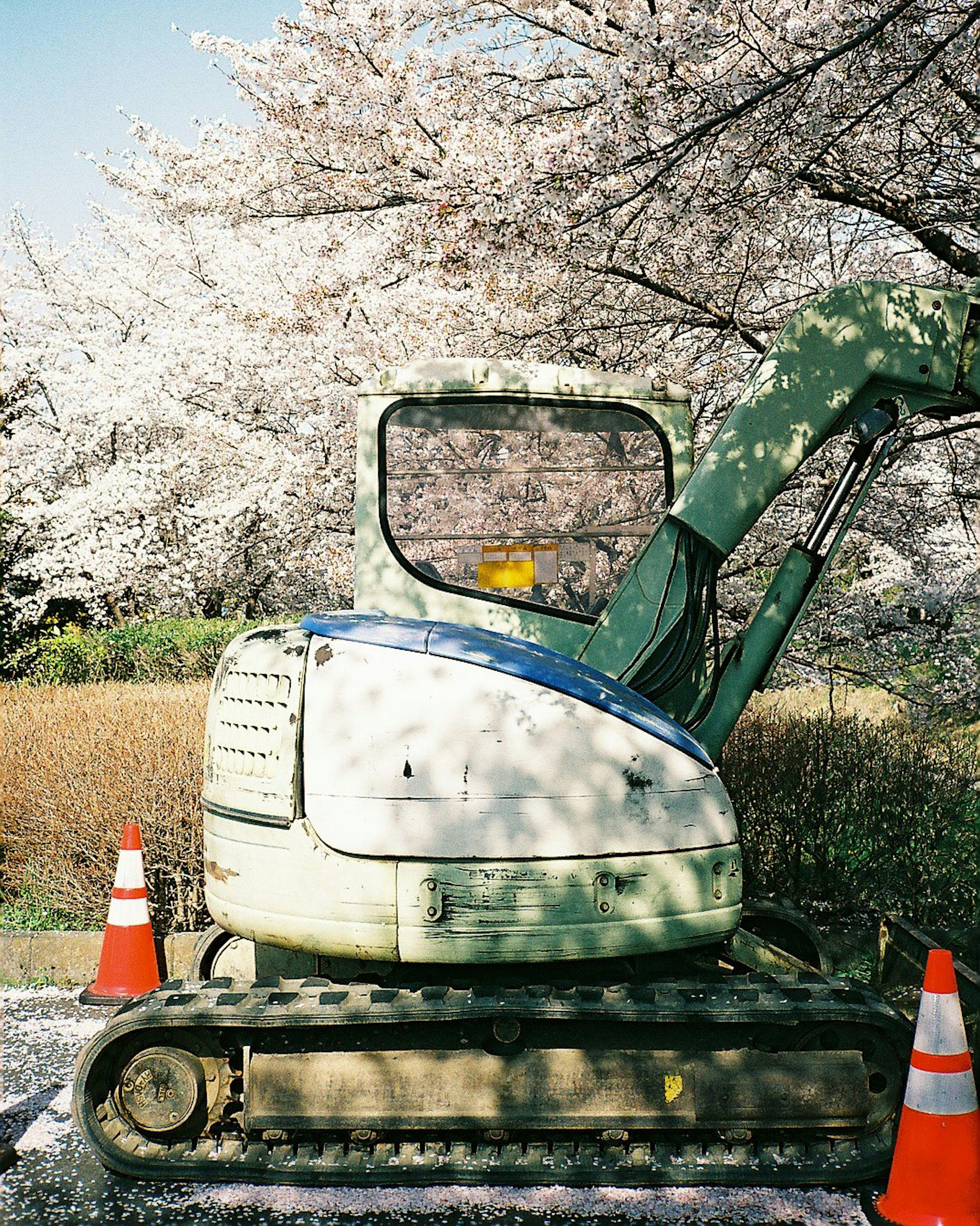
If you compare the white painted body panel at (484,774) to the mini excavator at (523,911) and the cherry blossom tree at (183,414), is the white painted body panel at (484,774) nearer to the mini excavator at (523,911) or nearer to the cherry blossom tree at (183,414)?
the mini excavator at (523,911)

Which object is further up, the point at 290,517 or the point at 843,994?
the point at 290,517

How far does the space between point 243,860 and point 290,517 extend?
808cm

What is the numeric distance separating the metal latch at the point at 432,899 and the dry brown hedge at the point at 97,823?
307cm

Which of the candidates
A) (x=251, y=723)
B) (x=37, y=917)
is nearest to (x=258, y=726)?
(x=251, y=723)

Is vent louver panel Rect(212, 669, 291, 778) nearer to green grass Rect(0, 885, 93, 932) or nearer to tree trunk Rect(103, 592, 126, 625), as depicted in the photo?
green grass Rect(0, 885, 93, 932)

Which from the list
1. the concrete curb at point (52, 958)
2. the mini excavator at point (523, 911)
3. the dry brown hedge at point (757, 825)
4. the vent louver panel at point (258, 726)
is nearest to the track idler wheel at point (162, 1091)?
the mini excavator at point (523, 911)

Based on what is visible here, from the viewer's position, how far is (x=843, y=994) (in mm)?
3668

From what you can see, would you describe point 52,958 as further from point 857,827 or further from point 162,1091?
point 857,827

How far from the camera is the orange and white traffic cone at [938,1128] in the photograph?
3281 millimetres

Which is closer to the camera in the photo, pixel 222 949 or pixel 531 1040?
pixel 531 1040

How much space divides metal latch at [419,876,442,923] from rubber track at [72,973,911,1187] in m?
0.27

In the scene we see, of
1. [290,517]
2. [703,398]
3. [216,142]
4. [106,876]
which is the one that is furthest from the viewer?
[290,517]

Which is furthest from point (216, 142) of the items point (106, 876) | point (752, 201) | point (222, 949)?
point (222, 949)

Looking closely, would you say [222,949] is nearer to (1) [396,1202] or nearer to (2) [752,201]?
(1) [396,1202]
